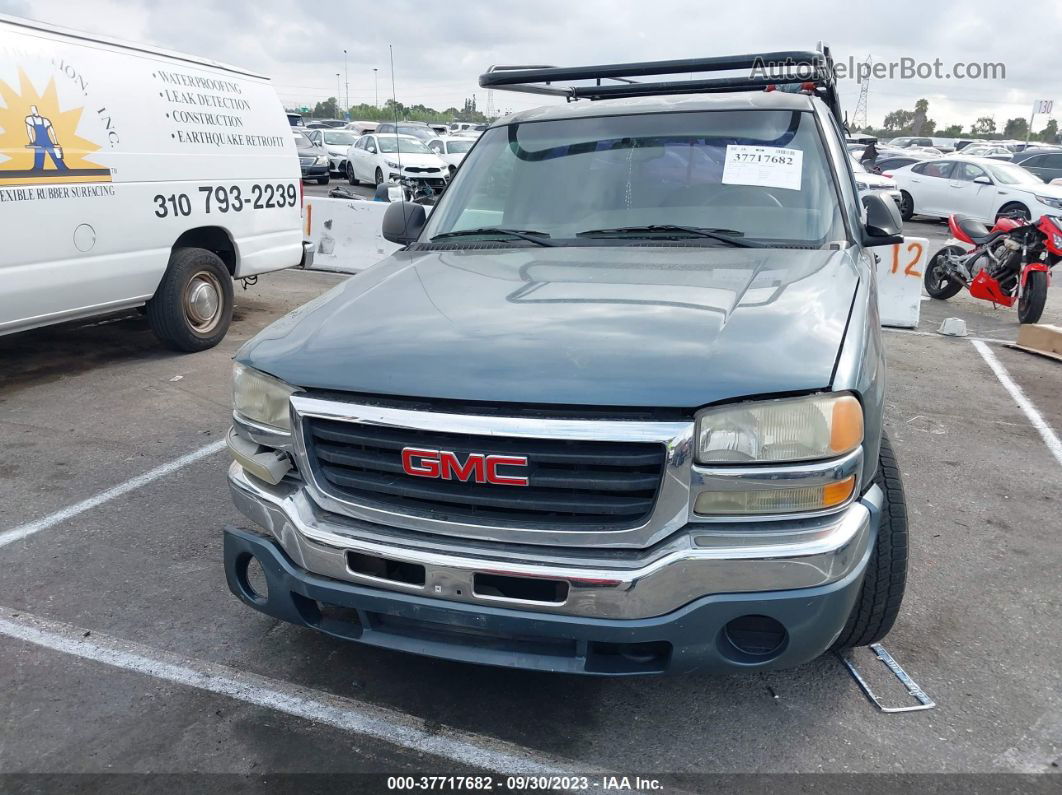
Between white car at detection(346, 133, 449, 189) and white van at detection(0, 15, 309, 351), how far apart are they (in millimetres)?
12781

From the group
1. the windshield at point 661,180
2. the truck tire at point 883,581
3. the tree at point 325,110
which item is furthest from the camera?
the tree at point 325,110

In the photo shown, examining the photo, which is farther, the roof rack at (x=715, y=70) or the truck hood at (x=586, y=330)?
the roof rack at (x=715, y=70)

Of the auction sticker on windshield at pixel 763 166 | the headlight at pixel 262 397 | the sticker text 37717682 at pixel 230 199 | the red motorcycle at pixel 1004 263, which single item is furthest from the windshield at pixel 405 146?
the headlight at pixel 262 397

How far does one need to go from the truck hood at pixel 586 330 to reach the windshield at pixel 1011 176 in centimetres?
1729

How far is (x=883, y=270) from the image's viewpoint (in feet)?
28.6

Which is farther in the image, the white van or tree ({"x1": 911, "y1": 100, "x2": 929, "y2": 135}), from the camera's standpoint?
tree ({"x1": 911, "y1": 100, "x2": 929, "y2": 135})

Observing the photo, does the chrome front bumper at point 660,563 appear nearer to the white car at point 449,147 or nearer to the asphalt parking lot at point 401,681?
the asphalt parking lot at point 401,681

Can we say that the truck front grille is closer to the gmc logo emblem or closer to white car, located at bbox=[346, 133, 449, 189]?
the gmc logo emblem

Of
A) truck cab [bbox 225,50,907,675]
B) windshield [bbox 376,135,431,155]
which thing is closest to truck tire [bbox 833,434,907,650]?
truck cab [bbox 225,50,907,675]

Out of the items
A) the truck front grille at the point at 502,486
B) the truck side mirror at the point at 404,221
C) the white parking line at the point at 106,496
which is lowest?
the white parking line at the point at 106,496

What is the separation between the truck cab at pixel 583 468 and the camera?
7.16 ft

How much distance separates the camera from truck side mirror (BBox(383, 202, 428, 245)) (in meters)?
4.20

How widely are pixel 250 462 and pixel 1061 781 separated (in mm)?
2577

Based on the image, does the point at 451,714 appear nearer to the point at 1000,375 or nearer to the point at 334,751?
the point at 334,751
